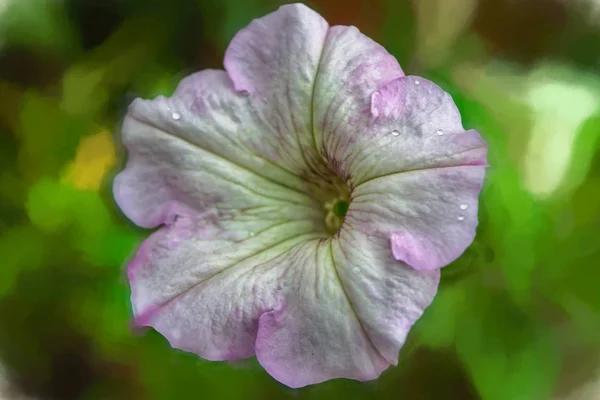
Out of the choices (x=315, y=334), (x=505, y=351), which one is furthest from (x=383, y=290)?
(x=505, y=351)

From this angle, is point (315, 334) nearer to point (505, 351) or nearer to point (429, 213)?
point (429, 213)

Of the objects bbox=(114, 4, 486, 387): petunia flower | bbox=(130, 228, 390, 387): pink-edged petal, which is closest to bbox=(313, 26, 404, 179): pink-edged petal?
bbox=(114, 4, 486, 387): petunia flower

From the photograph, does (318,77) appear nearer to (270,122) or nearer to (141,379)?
(270,122)

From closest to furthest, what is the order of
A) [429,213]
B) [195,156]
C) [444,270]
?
[429,213] < [195,156] < [444,270]

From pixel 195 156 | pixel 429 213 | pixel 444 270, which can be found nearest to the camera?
pixel 429 213

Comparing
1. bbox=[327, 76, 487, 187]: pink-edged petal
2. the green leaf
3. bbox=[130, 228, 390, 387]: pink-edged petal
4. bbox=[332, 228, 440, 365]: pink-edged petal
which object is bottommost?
the green leaf

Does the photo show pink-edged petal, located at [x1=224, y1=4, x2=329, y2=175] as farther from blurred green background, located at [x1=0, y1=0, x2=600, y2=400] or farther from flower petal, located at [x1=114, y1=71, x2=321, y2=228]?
blurred green background, located at [x1=0, y1=0, x2=600, y2=400]
